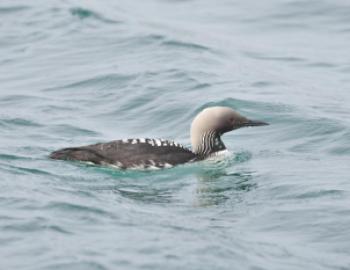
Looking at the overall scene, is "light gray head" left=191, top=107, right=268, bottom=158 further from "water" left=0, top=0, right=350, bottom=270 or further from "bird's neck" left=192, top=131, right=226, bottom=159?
"water" left=0, top=0, right=350, bottom=270

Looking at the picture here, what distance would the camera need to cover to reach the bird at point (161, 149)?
47.4 ft

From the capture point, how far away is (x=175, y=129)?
17984mm

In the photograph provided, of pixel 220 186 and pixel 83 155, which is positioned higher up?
pixel 83 155

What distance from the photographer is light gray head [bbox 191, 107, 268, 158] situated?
15.3 meters

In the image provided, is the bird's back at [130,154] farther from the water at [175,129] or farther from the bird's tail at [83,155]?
the water at [175,129]

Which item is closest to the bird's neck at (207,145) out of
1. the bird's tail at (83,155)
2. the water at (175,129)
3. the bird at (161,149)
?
the bird at (161,149)

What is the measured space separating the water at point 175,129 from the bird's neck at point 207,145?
0.69 ft

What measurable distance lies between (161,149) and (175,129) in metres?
3.21

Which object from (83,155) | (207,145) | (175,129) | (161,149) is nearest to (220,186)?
(161,149)

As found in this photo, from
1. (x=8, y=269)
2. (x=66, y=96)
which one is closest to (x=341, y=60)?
(x=66, y=96)

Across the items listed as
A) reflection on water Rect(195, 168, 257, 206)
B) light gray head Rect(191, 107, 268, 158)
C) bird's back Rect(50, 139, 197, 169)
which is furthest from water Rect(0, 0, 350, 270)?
light gray head Rect(191, 107, 268, 158)

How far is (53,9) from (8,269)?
51.1 feet

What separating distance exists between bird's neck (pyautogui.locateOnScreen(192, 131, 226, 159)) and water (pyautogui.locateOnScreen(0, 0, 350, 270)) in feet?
0.69

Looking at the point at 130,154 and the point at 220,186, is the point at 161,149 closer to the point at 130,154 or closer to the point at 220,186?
the point at 130,154
